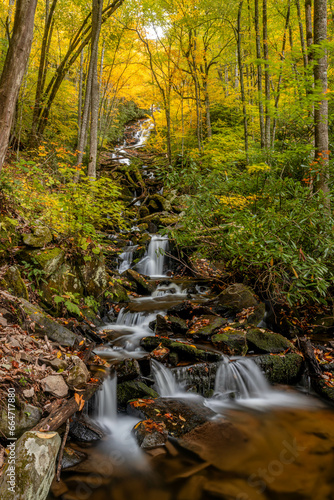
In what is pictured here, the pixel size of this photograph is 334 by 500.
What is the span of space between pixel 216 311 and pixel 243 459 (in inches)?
140

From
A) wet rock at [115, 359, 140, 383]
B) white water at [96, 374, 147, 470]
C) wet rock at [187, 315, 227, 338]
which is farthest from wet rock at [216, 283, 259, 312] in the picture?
white water at [96, 374, 147, 470]

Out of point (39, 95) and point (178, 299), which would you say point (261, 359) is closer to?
point (178, 299)

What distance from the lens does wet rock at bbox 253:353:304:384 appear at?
16.4 ft

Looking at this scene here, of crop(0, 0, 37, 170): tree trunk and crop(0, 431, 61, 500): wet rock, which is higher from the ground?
crop(0, 0, 37, 170): tree trunk

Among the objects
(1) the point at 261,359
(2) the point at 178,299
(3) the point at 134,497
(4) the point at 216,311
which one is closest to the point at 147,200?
(2) the point at 178,299

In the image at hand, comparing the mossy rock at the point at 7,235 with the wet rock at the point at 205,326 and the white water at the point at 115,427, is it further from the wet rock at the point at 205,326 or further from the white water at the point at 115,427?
the wet rock at the point at 205,326

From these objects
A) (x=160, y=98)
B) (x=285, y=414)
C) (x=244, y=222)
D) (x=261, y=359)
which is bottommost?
(x=285, y=414)

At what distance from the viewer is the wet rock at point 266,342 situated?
5316mm

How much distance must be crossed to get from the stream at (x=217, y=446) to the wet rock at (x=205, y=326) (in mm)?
854

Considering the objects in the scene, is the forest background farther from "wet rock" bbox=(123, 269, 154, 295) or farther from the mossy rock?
"wet rock" bbox=(123, 269, 154, 295)

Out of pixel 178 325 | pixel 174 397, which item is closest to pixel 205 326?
pixel 178 325

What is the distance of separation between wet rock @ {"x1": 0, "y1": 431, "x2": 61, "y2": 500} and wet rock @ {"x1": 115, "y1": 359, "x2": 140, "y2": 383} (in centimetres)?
157

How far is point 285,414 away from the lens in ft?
14.3

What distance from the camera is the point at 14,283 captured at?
464cm
